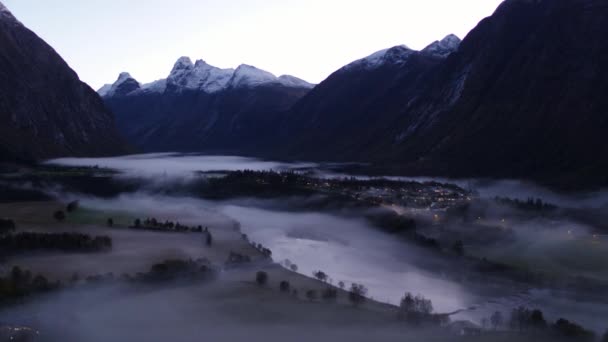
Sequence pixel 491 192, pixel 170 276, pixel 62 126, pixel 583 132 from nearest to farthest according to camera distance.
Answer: pixel 170 276, pixel 491 192, pixel 583 132, pixel 62 126

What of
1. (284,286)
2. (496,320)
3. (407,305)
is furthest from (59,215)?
(496,320)

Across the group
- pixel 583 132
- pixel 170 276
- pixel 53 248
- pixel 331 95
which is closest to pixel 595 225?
pixel 583 132

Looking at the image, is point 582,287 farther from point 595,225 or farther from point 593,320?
point 595,225

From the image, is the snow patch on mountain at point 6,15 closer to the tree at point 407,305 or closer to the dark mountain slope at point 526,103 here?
the dark mountain slope at point 526,103

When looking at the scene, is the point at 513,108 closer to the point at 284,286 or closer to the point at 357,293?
the point at 357,293

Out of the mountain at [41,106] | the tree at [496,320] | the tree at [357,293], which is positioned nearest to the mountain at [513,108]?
the tree at [357,293]

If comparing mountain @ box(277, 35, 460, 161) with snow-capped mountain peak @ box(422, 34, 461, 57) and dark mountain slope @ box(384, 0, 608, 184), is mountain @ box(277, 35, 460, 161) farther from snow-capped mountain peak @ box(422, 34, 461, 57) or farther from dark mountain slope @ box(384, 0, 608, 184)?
dark mountain slope @ box(384, 0, 608, 184)
